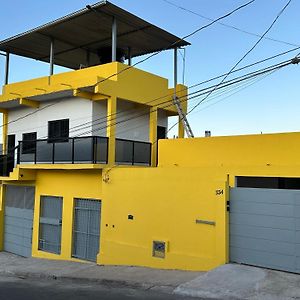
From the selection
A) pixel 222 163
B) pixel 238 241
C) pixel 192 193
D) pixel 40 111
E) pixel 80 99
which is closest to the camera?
pixel 238 241

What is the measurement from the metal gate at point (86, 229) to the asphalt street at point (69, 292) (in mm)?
3460

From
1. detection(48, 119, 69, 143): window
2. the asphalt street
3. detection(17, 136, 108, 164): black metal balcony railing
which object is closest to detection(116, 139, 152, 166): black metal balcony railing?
detection(17, 136, 108, 164): black metal balcony railing

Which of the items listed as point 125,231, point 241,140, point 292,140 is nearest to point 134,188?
point 125,231

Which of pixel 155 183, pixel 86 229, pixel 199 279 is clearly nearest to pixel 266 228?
pixel 199 279

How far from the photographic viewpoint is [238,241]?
35.3ft

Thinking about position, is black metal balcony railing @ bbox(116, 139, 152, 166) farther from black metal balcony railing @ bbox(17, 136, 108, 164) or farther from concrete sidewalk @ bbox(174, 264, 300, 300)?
concrete sidewalk @ bbox(174, 264, 300, 300)

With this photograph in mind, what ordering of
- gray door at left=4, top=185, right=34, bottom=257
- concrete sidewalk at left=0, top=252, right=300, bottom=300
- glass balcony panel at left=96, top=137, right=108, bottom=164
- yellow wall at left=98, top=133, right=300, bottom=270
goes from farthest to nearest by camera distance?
gray door at left=4, top=185, right=34, bottom=257
glass balcony panel at left=96, top=137, right=108, bottom=164
yellow wall at left=98, top=133, right=300, bottom=270
concrete sidewalk at left=0, top=252, right=300, bottom=300

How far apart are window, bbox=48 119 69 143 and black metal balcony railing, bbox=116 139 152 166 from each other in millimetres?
2502

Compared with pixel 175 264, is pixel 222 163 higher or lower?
higher

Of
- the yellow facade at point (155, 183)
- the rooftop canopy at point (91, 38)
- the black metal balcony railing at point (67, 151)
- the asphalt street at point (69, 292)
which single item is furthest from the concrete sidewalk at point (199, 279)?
the rooftop canopy at point (91, 38)

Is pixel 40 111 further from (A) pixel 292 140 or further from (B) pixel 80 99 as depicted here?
(A) pixel 292 140

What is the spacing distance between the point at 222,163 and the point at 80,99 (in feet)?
23.5

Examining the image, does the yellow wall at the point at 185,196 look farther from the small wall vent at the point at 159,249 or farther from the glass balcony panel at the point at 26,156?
the glass balcony panel at the point at 26,156

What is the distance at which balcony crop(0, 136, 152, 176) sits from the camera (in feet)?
50.5
